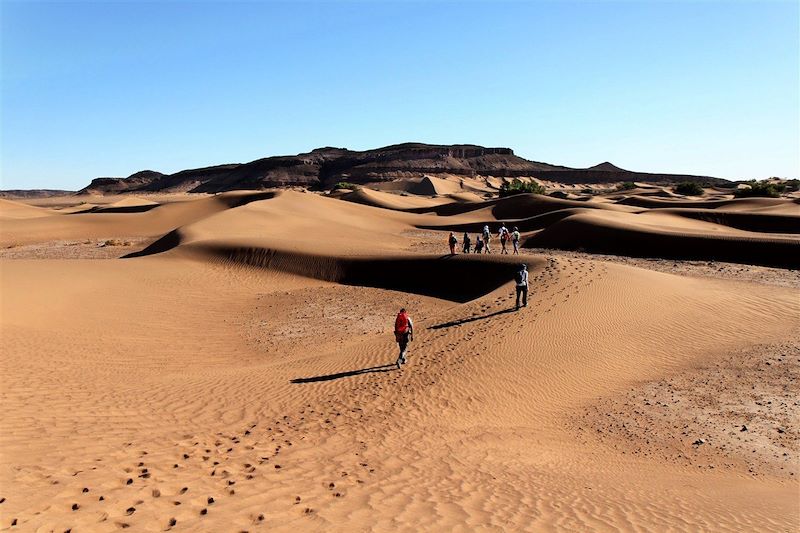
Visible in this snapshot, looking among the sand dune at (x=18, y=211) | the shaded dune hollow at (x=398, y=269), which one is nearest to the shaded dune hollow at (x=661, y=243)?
the shaded dune hollow at (x=398, y=269)

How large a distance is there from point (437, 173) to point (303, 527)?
435 feet

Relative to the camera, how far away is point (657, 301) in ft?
49.1

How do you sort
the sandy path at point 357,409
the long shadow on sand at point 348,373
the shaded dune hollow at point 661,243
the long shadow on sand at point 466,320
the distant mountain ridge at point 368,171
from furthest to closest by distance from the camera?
the distant mountain ridge at point 368,171 → the shaded dune hollow at point 661,243 → the long shadow on sand at point 466,320 → the long shadow on sand at point 348,373 → the sandy path at point 357,409

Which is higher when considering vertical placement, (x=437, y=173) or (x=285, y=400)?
(x=437, y=173)

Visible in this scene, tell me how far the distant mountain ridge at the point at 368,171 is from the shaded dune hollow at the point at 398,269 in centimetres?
10031

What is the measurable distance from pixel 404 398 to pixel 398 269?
528 inches

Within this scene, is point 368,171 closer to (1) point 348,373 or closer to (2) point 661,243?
(2) point 661,243

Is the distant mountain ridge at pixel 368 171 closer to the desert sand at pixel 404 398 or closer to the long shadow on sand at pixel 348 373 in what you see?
the desert sand at pixel 404 398

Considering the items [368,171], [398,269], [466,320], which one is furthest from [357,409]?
[368,171]

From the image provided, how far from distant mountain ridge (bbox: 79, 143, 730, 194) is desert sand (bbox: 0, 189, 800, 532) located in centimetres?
10751

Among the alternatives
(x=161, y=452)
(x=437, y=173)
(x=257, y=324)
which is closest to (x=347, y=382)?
(x=161, y=452)

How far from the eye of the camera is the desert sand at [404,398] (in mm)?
5762

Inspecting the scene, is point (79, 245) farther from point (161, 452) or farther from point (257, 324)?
point (161, 452)

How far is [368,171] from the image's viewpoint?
135875mm
